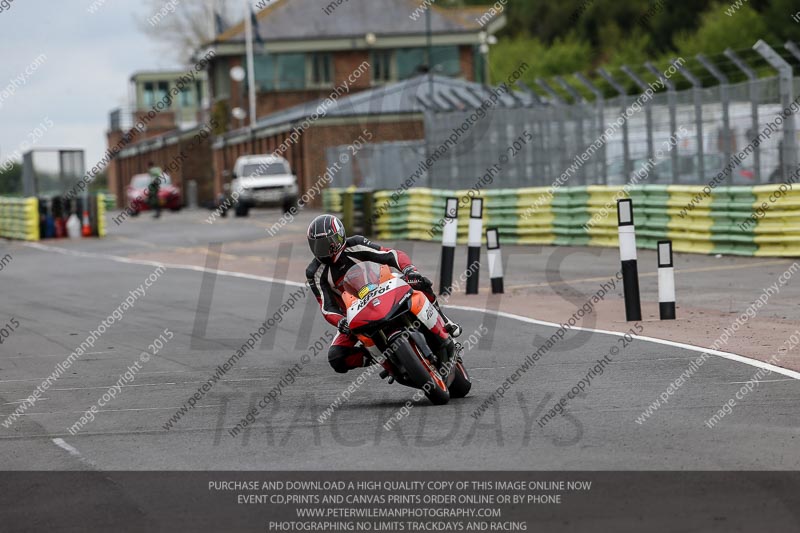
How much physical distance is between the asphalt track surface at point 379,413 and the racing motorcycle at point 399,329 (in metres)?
0.22

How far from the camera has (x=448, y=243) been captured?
1738 centimetres

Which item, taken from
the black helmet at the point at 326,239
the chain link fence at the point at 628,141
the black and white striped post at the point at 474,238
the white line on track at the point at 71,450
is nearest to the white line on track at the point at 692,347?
the black and white striped post at the point at 474,238

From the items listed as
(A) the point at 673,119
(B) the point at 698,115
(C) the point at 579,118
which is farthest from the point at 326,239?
(C) the point at 579,118

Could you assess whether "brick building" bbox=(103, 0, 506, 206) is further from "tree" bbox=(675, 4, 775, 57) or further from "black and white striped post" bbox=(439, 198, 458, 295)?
"black and white striped post" bbox=(439, 198, 458, 295)

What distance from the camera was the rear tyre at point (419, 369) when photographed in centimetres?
886

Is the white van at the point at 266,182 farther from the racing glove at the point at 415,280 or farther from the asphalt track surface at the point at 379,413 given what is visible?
the racing glove at the point at 415,280

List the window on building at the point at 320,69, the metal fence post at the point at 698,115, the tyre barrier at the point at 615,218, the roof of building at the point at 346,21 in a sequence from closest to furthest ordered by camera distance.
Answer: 1. the tyre barrier at the point at 615,218
2. the metal fence post at the point at 698,115
3. the roof of building at the point at 346,21
4. the window on building at the point at 320,69

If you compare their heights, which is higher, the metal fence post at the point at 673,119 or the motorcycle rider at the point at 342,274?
the metal fence post at the point at 673,119

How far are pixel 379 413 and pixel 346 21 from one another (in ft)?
200

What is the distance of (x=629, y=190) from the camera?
23078 mm

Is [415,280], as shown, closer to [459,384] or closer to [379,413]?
[459,384]

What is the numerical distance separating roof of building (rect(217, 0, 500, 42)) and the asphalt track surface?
53.8m

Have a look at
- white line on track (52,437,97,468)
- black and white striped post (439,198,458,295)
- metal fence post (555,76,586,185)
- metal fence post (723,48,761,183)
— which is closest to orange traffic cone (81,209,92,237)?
metal fence post (555,76,586,185)
